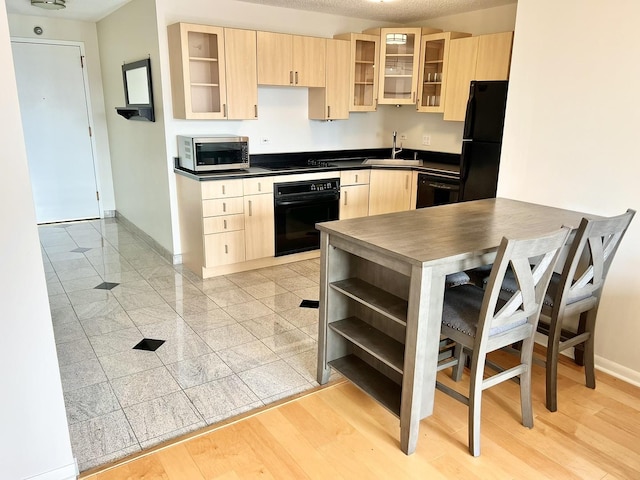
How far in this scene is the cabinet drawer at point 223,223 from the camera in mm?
3911

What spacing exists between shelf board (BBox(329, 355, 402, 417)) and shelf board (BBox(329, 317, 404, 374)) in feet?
0.50

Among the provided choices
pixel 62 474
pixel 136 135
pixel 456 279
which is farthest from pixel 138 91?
pixel 62 474

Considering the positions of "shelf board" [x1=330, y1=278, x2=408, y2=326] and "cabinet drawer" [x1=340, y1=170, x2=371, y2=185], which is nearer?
"shelf board" [x1=330, y1=278, x2=408, y2=326]

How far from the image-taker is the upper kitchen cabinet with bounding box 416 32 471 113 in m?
4.54

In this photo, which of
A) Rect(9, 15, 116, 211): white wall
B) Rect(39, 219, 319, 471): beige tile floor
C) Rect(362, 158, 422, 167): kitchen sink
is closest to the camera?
Rect(39, 219, 319, 471): beige tile floor

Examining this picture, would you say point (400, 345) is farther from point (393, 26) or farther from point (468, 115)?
point (393, 26)

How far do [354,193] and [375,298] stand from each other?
8.60 ft

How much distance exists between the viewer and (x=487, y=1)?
411 centimetres

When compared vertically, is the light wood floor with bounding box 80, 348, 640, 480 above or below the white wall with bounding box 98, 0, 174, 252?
below

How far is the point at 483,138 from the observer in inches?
146

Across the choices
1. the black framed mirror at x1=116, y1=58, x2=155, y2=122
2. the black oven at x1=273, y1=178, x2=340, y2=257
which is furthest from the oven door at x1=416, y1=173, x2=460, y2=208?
the black framed mirror at x1=116, y1=58, x2=155, y2=122

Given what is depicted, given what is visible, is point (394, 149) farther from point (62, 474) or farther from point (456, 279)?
point (62, 474)

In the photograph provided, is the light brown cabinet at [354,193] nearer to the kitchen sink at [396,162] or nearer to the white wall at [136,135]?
the kitchen sink at [396,162]

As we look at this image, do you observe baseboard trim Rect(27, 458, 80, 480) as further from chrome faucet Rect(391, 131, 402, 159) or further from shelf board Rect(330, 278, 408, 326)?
chrome faucet Rect(391, 131, 402, 159)
